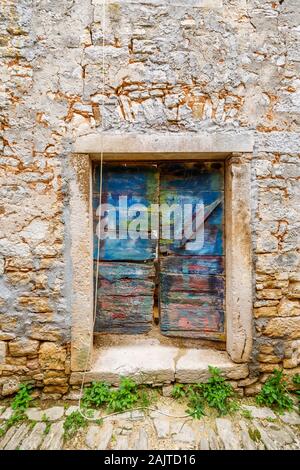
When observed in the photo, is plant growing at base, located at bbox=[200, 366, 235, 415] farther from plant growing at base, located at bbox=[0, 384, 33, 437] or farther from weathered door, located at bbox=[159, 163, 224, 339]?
plant growing at base, located at bbox=[0, 384, 33, 437]

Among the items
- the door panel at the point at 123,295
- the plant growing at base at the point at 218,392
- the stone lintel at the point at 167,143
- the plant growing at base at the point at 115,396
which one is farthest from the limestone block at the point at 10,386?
the stone lintel at the point at 167,143

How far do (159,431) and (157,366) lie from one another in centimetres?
43

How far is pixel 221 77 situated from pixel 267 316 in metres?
1.97

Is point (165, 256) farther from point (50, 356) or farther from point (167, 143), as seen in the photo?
point (50, 356)

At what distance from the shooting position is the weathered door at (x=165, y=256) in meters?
2.27

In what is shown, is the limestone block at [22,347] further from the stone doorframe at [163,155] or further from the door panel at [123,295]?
the door panel at [123,295]

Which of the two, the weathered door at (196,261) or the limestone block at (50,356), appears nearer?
the limestone block at (50,356)

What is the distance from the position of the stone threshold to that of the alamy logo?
3.11 ft

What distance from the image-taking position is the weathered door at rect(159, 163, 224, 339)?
2264mm

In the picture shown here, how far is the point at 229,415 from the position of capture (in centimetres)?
190

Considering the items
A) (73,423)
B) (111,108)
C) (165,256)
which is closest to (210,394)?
(73,423)

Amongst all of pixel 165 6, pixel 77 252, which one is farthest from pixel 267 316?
pixel 165 6

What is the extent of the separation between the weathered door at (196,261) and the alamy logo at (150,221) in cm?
2

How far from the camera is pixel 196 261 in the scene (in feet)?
7.49
